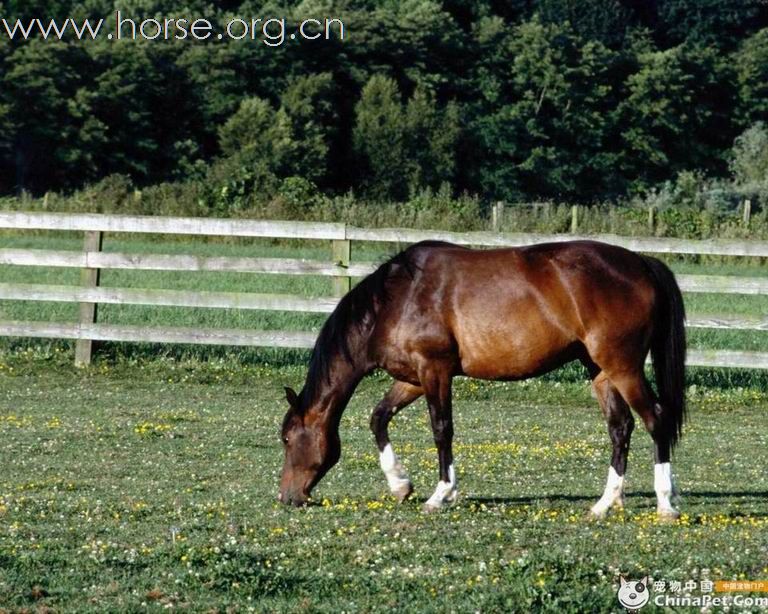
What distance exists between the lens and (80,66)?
62406mm

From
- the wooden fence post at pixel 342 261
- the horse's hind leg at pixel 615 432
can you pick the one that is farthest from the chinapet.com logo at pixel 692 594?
the wooden fence post at pixel 342 261

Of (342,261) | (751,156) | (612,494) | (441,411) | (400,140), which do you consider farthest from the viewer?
(751,156)

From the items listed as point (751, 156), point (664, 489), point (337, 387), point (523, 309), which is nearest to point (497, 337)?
point (523, 309)

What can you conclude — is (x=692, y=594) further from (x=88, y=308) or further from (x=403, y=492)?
(x=88, y=308)

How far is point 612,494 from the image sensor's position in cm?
859

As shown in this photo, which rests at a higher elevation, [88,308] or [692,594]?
[692,594]

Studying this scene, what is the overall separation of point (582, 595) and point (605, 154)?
221 ft

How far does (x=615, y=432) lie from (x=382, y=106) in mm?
58131

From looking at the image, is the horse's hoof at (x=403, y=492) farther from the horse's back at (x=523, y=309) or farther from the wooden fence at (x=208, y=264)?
the wooden fence at (x=208, y=264)

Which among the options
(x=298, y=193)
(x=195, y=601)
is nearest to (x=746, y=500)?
(x=195, y=601)

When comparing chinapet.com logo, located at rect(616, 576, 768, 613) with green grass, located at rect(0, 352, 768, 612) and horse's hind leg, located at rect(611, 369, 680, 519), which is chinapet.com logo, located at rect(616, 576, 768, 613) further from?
horse's hind leg, located at rect(611, 369, 680, 519)

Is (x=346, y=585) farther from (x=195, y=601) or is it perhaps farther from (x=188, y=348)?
(x=188, y=348)

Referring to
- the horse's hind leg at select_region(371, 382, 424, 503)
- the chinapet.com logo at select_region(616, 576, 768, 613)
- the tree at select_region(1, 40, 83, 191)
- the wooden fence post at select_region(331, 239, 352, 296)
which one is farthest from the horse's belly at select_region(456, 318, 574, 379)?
the tree at select_region(1, 40, 83, 191)

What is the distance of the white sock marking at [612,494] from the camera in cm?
848
